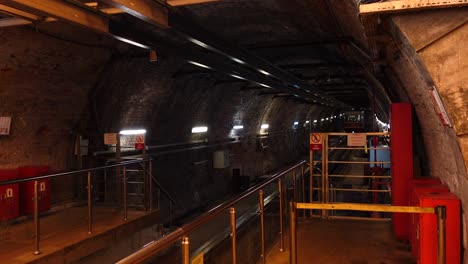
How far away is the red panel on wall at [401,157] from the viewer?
6176 mm

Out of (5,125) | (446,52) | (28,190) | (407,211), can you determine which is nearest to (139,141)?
(28,190)

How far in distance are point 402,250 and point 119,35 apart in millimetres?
5338

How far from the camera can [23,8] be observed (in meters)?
4.35

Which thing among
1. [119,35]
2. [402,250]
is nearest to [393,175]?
[402,250]

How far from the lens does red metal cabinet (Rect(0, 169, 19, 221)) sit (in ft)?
20.9

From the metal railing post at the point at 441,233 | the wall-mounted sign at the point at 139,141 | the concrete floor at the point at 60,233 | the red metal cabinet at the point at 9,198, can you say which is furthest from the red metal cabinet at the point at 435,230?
the wall-mounted sign at the point at 139,141

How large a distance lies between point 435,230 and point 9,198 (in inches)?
247

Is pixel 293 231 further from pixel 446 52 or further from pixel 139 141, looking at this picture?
pixel 139 141

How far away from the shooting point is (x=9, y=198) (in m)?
6.52

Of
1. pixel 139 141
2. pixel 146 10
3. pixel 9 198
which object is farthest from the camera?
pixel 139 141

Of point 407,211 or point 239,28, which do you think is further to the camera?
Answer: point 239,28

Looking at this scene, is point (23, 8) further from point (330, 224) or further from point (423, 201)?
point (330, 224)

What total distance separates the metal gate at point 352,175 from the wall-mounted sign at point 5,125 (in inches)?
220

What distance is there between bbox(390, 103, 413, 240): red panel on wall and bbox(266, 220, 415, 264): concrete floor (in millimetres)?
371
